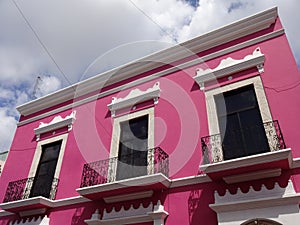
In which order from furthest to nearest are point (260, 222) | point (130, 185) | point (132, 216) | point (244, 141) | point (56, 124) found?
point (56, 124) → point (132, 216) → point (130, 185) → point (244, 141) → point (260, 222)

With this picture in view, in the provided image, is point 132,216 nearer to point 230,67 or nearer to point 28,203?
point 28,203

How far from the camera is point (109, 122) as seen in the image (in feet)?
27.2

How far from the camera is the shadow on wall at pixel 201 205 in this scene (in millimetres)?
5438

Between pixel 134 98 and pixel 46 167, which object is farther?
pixel 46 167

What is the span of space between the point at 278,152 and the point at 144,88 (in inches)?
177

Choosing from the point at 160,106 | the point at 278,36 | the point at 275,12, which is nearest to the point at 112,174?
the point at 160,106

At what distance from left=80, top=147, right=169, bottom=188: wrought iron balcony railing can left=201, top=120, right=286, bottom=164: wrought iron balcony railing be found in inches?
43.9

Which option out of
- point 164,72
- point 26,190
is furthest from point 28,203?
point 164,72

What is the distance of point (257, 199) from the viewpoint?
5012 mm

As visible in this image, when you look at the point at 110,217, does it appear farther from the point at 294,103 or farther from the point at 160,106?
the point at 294,103

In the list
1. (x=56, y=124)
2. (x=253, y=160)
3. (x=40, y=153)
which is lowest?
(x=253, y=160)

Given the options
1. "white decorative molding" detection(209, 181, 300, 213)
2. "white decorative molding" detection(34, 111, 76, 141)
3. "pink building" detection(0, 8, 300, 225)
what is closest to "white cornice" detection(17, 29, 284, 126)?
"pink building" detection(0, 8, 300, 225)

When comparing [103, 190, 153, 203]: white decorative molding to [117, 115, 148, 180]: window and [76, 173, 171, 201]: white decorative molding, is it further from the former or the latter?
[117, 115, 148, 180]: window

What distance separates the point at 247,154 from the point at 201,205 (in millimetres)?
1466
